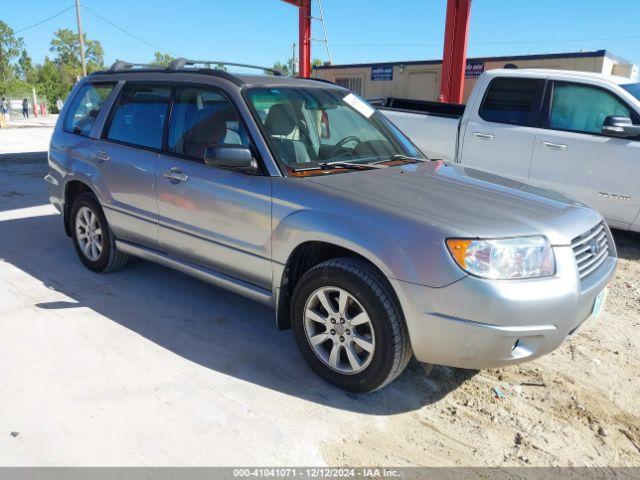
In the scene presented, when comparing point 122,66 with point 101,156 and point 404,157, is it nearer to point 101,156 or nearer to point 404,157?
point 101,156

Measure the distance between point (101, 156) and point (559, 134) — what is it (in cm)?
467

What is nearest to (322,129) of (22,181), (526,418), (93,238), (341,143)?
(341,143)

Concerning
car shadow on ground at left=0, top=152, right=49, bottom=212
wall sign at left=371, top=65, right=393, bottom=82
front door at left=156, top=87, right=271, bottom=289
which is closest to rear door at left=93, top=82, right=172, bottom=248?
Answer: front door at left=156, top=87, right=271, bottom=289

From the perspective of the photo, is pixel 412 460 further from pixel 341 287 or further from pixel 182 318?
pixel 182 318

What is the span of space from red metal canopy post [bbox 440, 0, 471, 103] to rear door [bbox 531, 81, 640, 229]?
558cm

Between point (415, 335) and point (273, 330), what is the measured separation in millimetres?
1417

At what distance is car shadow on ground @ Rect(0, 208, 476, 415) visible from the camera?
3.08m

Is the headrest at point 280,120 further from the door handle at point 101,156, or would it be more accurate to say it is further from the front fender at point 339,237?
the door handle at point 101,156

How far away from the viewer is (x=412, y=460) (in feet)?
8.38

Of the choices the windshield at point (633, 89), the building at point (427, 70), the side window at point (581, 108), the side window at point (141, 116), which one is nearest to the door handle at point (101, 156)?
the side window at point (141, 116)

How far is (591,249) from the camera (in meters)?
2.97

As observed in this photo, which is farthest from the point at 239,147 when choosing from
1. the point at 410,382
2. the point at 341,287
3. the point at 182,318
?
the point at 410,382

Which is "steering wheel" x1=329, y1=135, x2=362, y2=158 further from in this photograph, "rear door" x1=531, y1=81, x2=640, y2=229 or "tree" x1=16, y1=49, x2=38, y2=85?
"tree" x1=16, y1=49, x2=38, y2=85

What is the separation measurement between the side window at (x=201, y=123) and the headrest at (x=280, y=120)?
18cm
